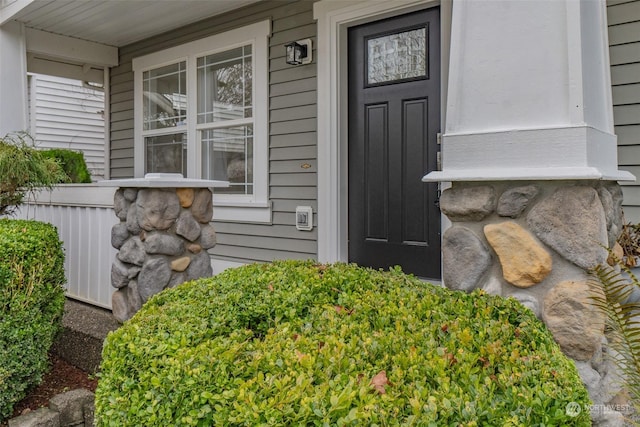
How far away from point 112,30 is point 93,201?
2919 millimetres

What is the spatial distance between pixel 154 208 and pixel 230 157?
2320mm

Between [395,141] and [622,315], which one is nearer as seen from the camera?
[622,315]

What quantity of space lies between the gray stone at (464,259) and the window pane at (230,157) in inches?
123

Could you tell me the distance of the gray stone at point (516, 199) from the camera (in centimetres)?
163

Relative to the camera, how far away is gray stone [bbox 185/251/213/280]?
2.75m

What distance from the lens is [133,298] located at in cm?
268

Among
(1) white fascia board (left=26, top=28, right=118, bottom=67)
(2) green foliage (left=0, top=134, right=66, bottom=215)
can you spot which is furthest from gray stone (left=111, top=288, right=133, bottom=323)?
(1) white fascia board (left=26, top=28, right=118, bottom=67)

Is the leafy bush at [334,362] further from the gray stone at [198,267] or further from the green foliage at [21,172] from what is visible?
the green foliage at [21,172]

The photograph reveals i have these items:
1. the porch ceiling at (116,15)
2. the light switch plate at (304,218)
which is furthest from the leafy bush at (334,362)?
the porch ceiling at (116,15)

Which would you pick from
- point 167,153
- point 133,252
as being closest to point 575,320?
point 133,252

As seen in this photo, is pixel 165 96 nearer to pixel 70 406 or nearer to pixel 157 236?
pixel 157 236

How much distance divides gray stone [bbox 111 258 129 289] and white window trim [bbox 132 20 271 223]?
187 cm

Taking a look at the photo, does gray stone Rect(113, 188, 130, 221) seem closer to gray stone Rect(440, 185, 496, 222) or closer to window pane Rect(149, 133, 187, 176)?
gray stone Rect(440, 185, 496, 222)

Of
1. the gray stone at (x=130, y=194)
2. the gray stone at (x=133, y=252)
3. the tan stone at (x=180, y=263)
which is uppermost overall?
the gray stone at (x=130, y=194)
